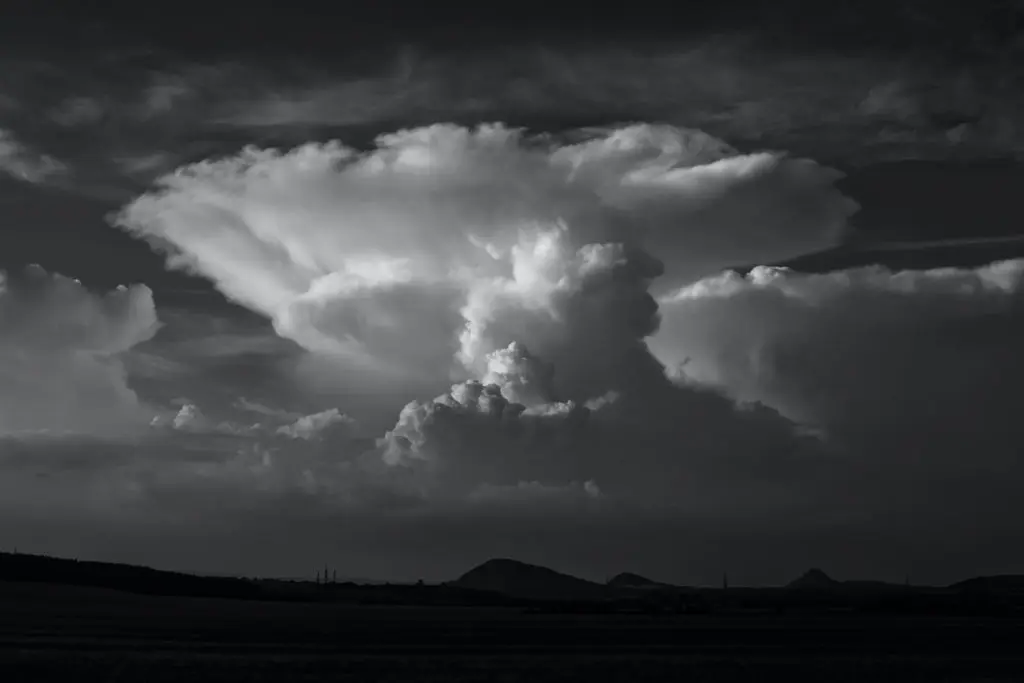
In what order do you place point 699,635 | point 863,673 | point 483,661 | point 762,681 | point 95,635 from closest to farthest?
point 762,681, point 863,673, point 483,661, point 95,635, point 699,635

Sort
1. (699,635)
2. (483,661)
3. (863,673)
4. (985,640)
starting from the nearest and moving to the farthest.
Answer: (863,673)
(483,661)
(985,640)
(699,635)

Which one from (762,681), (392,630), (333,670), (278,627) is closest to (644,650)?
(762,681)

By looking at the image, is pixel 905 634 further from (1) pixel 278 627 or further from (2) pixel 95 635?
(2) pixel 95 635

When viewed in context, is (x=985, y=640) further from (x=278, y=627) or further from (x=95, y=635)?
(x=95, y=635)

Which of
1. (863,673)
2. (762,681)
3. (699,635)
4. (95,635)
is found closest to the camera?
(762,681)

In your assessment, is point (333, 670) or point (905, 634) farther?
point (905, 634)

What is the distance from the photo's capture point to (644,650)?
3959 inches

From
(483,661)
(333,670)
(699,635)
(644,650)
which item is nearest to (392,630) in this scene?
(699,635)

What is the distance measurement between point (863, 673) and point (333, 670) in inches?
1401

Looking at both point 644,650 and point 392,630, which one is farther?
point 392,630

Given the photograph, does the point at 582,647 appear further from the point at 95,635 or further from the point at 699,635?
the point at 95,635

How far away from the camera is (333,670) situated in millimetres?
73312

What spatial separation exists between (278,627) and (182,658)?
6234 centimetres

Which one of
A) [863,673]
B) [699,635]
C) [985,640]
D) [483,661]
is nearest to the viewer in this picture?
[863,673]
